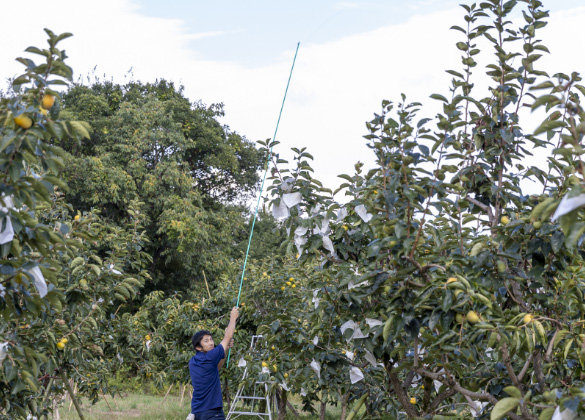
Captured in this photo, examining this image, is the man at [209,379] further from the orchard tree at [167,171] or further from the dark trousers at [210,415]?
the orchard tree at [167,171]

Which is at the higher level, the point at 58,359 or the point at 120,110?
the point at 120,110

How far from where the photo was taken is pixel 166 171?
13.5 m

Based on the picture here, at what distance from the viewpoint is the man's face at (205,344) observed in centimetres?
371

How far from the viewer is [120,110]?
1437cm

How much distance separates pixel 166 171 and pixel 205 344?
10.2 metres

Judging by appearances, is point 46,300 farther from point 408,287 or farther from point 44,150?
point 408,287

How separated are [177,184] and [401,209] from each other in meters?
12.0

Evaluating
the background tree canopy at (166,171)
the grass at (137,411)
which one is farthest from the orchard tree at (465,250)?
the background tree canopy at (166,171)

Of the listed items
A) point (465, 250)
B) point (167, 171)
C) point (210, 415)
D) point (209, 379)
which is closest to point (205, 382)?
point (209, 379)

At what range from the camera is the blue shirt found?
11.7 ft

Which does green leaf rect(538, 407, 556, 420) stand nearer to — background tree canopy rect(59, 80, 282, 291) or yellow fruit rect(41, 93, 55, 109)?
yellow fruit rect(41, 93, 55, 109)

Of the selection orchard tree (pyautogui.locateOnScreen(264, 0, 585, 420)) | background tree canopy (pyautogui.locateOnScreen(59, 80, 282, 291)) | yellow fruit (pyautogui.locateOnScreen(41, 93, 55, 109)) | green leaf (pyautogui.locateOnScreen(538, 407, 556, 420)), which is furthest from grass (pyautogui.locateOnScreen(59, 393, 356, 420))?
green leaf (pyautogui.locateOnScreen(538, 407, 556, 420))

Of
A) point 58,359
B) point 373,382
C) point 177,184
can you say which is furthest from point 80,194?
point 373,382

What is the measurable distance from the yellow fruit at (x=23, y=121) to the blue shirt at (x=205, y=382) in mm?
2194
